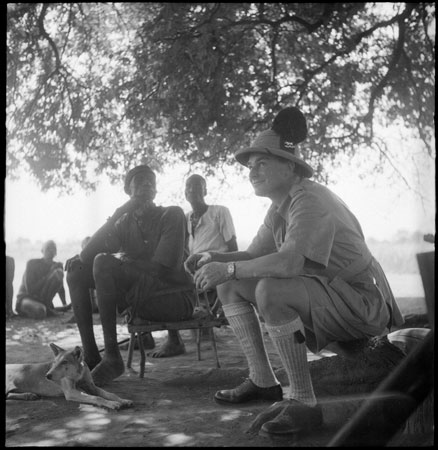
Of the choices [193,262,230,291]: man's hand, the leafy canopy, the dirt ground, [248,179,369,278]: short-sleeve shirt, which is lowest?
the dirt ground

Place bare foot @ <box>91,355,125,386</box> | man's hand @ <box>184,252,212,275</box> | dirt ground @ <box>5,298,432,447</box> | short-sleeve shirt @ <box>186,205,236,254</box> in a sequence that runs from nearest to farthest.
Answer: dirt ground @ <box>5,298,432,447</box>
man's hand @ <box>184,252,212,275</box>
bare foot @ <box>91,355,125,386</box>
short-sleeve shirt @ <box>186,205,236,254</box>

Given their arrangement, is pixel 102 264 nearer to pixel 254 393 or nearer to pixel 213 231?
pixel 254 393

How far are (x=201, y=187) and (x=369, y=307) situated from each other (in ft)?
12.9

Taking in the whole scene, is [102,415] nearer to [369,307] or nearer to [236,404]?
[236,404]

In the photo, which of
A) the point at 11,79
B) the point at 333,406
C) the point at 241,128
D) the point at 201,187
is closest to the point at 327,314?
the point at 333,406

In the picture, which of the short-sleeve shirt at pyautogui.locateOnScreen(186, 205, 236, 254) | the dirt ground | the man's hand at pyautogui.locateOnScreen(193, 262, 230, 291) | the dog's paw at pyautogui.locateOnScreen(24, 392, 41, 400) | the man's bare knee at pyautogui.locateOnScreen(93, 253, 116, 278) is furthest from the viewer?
the short-sleeve shirt at pyautogui.locateOnScreen(186, 205, 236, 254)

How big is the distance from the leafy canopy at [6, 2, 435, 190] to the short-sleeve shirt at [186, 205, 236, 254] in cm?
242

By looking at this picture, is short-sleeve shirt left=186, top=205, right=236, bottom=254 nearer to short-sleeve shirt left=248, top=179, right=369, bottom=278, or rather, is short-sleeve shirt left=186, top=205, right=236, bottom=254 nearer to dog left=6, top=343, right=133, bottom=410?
dog left=6, top=343, right=133, bottom=410

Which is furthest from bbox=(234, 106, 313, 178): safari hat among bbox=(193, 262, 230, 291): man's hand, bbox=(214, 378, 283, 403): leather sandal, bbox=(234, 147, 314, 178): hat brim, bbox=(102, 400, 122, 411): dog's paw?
bbox=(102, 400, 122, 411): dog's paw

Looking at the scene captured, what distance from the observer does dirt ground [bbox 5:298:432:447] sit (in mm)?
2600

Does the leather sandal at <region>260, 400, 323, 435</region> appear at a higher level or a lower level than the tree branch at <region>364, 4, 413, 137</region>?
lower

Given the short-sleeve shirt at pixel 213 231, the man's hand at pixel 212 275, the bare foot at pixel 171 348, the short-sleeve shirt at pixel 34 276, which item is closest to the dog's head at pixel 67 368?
the man's hand at pixel 212 275

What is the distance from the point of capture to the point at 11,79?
28.6 ft

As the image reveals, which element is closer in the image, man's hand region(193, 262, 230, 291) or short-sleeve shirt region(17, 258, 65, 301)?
man's hand region(193, 262, 230, 291)
